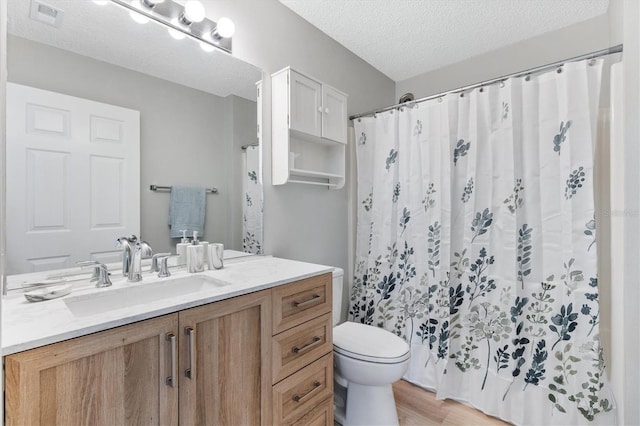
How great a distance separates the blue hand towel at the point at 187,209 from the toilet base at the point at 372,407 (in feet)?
3.86

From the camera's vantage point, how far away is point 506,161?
172 cm

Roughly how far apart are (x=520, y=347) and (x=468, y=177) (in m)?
0.99

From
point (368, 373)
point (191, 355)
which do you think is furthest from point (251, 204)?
point (368, 373)

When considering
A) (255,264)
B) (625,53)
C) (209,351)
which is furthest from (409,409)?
(625,53)

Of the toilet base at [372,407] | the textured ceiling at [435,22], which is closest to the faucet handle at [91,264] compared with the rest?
the toilet base at [372,407]

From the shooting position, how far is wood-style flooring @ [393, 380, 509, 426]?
1719 mm

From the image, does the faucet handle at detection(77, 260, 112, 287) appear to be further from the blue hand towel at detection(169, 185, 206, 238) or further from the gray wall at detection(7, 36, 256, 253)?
the blue hand towel at detection(169, 185, 206, 238)

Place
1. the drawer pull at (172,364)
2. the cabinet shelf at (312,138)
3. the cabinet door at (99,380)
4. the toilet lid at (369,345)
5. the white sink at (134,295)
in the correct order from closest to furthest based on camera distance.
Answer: the cabinet door at (99,380) → the drawer pull at (172,364) → the white sink at (134,295) → the toilet lid at (369,345) → the cabinet shelf at (312,138)

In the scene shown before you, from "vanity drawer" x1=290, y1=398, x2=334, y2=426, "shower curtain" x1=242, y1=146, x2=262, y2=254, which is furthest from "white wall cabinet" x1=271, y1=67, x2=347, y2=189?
"vanity drawer" x1=290, y1=398, x2=334, y2=426

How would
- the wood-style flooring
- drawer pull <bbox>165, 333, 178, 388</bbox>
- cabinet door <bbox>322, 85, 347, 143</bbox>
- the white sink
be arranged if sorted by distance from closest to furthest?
drawer pull <bbox>165, 333, 178, 388</bbox> < the white sink < the wood-style flooring < cabinet door <bbox>322, 85, 347, 143</bbox>

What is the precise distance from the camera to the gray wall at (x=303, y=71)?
68.9 inches

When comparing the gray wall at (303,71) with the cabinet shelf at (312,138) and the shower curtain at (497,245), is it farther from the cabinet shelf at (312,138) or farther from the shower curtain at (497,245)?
the shower curtain at (497,245)

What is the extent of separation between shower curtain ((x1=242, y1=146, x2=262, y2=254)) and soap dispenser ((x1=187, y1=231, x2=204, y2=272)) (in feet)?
1.04

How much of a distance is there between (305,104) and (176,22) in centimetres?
74
